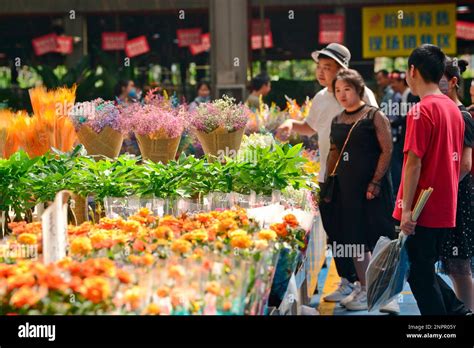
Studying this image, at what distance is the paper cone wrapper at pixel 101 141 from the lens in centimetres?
561

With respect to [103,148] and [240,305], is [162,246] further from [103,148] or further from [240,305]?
[103,148]

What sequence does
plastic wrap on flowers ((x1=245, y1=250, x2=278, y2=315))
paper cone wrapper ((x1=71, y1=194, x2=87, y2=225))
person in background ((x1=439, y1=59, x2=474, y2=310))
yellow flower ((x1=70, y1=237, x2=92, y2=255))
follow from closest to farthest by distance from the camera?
plastic wrap on flowers ((x1=245, y1=250, x2=278, y2=315)) < yellow flower ((x1=70, y1=237, x2=92, y2=255)) < paper cone wrapper ((x1=71, y1=194, x2=87, y2=225)) < person in background ((x1=439, y1=59, x2=474, y2=310))

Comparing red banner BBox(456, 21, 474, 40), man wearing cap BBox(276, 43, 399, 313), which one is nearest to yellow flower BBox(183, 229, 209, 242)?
man wearing cap BBox(276, 43, 399, 313)

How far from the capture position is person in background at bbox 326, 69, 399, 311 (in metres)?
5.77

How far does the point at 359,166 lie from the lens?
580cm

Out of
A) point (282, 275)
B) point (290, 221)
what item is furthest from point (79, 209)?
point (282, 275)

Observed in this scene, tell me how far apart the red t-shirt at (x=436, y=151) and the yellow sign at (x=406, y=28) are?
9749 millimetres

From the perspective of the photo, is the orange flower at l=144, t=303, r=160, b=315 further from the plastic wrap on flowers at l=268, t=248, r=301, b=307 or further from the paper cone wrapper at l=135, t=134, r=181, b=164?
the paper cone wrapper at l=135, t=134, r=181, b=164

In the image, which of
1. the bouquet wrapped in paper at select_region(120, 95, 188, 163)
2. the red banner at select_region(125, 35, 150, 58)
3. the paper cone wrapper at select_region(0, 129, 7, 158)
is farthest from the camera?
the red banner at select_region(125, 35, 150, 58)

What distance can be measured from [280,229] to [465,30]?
12.5m

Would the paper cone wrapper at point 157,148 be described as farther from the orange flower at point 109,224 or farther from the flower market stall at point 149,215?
the orange flower at point 109,224

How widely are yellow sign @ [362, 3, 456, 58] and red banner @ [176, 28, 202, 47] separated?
8.74 feet

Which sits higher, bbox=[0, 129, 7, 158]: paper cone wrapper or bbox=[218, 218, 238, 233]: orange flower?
bbox=[0, 129, 7, 158]: paper cone wrapper
